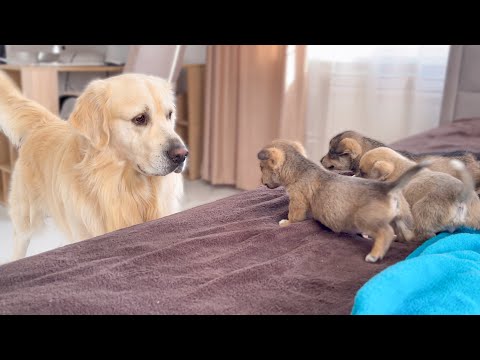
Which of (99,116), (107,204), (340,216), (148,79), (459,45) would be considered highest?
(459,45)

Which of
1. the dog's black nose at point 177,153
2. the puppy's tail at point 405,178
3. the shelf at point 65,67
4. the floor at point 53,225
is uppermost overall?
the shelf at point 65,67

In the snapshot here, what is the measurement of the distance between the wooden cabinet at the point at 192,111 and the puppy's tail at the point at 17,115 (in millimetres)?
2227

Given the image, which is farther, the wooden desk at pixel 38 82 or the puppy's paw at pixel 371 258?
the wooden desk at pixel 38 82

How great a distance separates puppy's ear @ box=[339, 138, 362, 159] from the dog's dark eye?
0.62 metres

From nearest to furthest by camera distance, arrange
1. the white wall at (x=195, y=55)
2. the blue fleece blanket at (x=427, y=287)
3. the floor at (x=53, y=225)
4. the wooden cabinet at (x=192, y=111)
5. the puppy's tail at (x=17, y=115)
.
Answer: the blue fleece blanket at (x=427, y=287)
the puppy's tail at (x=17, y=115)
the floor at (x=53, y=225)
the wooden cabinet at (x=192, y=111)
the white wall at (x=195, y=55)

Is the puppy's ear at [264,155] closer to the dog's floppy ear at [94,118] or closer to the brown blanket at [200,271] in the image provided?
the brown blanket at [200,271]

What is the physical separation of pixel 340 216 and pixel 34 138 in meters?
1.24

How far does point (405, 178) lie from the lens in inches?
35.9

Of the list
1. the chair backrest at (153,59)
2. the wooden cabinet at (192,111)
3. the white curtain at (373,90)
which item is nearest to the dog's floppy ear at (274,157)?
Answer: the chair backrest at (153,59)

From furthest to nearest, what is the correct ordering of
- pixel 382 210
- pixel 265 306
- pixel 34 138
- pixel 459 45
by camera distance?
pixel 459 45 < pixel 34 138 < pixel 382 210 < pixel 265 306

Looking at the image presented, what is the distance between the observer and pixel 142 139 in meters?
1.44

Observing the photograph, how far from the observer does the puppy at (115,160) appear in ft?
4.68
